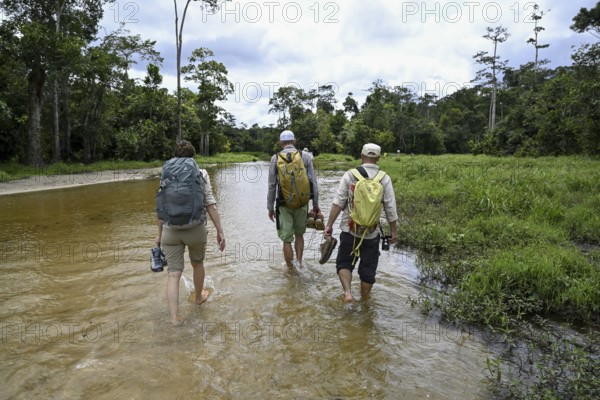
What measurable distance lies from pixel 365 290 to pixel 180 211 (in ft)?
7.75

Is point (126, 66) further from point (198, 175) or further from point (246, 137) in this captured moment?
point (246, 137)

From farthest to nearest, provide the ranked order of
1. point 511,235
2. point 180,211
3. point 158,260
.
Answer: point 511,235 < point 158,260 < point 180,211

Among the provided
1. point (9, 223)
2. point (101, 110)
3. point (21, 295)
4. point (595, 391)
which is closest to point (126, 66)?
point (101, 110)

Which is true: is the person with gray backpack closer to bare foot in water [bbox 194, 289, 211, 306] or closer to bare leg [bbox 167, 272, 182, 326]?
bare leg [bbox 167, 272, 182, 326]

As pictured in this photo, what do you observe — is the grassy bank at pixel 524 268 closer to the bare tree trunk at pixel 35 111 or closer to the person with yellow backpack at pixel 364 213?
the person with yellow backpack at pixel 364 213

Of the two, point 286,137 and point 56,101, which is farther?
point 56,101

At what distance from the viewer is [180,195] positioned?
11.6 feet

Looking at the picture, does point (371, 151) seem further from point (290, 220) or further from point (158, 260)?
point (158, 260)

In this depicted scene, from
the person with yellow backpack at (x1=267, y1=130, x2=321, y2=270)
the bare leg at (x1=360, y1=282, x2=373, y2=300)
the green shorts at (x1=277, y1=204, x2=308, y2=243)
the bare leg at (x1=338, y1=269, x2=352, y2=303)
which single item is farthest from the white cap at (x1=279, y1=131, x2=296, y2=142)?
the bare leg at (x1=360, y1=282, x2=373, y2=300)

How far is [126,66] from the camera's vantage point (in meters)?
25.3

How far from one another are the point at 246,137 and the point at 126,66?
43.9 metres

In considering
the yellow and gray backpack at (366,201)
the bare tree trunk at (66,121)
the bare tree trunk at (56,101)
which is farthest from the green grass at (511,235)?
the bare tree trunk at (66,121)

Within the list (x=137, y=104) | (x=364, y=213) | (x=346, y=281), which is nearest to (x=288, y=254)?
(x=346, y=281)

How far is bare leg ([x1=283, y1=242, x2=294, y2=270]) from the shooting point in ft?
17.9
